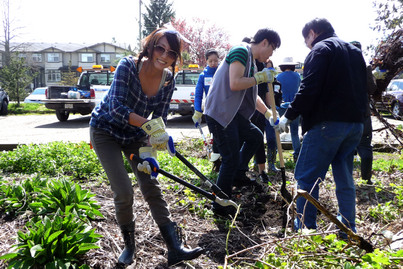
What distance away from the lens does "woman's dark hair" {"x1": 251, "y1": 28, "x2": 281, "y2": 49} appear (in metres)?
3.34

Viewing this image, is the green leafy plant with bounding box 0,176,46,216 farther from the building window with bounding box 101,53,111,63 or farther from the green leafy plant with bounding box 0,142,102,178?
the building window with bounding box 101,53,111,63

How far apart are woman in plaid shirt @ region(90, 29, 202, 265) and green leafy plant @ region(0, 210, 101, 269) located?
0.33 meters

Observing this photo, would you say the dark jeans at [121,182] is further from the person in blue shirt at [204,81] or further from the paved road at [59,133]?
the paved road at [59,133]

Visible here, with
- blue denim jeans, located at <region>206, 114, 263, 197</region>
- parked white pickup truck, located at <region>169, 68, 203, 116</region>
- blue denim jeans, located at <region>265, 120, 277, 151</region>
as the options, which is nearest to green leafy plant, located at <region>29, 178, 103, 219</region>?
blue denim jeans, located at <region>206, 114, 263, 197</region>

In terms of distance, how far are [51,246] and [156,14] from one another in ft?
131

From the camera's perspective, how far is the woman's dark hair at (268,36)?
11.0 ft

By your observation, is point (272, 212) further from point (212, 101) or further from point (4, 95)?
point (4, 95)

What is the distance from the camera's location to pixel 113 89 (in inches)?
101

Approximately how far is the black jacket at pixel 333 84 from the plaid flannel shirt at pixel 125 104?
1.08 meters

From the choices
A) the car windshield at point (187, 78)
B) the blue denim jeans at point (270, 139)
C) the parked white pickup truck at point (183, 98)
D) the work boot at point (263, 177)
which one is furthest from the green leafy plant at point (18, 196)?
the car windshield at point (187, 78)

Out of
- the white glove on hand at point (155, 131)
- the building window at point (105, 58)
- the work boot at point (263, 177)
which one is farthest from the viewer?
the building window at point (105, 58)

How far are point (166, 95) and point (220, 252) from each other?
1.30 metres

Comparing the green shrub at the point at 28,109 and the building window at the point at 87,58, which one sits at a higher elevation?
the building window at the point at 87,58

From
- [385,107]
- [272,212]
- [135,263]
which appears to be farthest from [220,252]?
[385,107]
